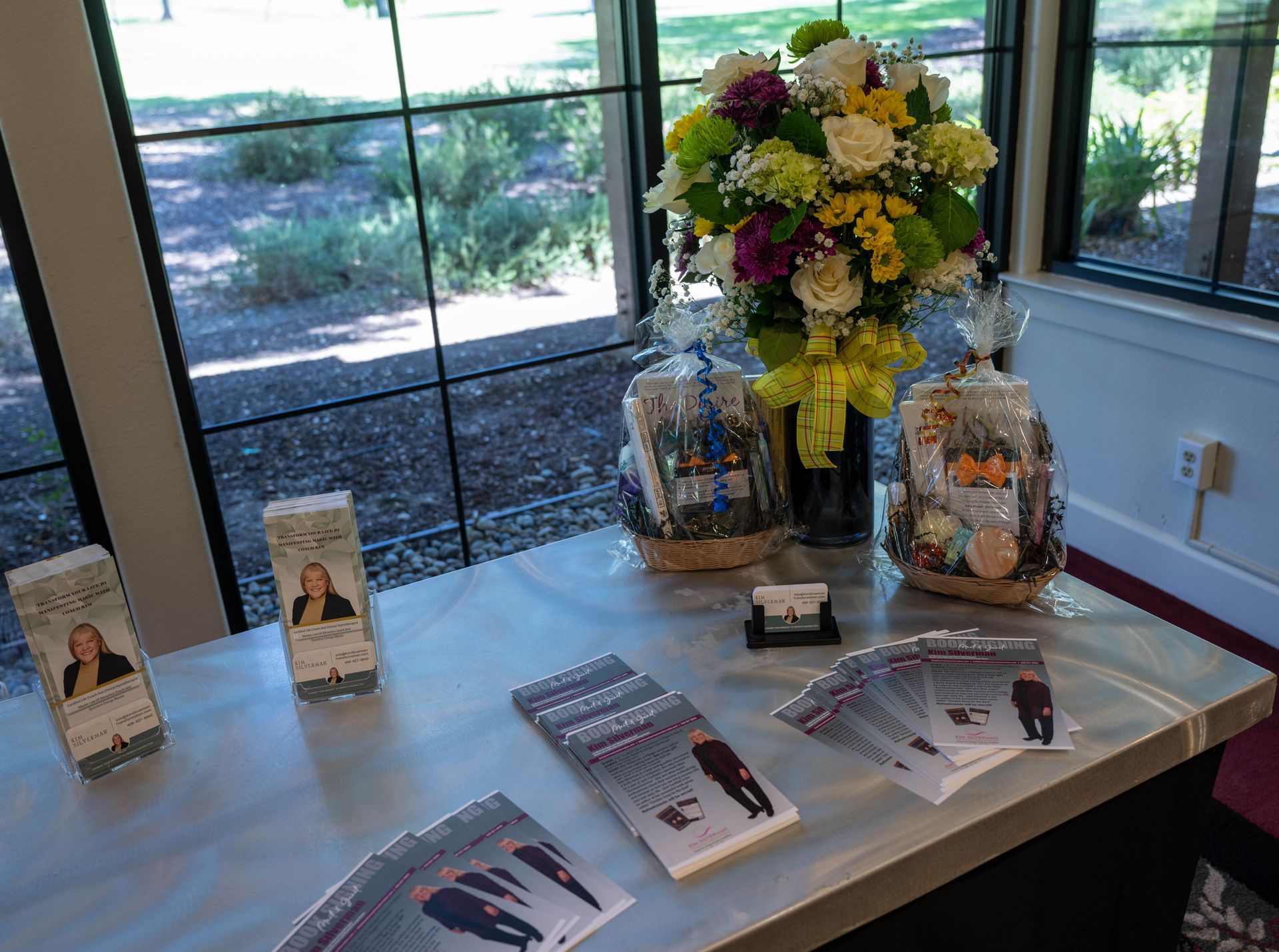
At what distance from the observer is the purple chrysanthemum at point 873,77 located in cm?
137

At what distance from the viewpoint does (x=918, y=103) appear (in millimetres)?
1392

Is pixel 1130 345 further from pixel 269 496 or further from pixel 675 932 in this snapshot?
pixel 269 496

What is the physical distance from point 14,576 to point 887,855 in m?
0.99

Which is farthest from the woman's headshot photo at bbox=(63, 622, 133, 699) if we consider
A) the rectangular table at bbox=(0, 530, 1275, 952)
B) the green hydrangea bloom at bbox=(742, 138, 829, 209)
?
the green hydrangea bloom at bbox=(742, 138, 829, 209)

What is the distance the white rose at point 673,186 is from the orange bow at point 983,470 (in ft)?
1.75

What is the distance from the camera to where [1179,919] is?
1347 mm

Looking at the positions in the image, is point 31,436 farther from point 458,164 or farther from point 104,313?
point 458,164

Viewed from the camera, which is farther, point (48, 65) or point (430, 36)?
point (430, 36)

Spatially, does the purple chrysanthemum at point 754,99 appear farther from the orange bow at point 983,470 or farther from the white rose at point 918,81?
the orange bow at point 983,470

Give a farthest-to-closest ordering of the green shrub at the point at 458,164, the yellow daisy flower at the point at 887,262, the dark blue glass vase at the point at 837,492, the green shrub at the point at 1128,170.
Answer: the green shrub at the point at 458,164, the green shrub at the point at 1128,170, the dark blue glass vase at the point at 837,492, the yellow daisy flower at the point at 887,262

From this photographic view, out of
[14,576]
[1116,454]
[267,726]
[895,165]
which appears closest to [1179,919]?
[895,165]

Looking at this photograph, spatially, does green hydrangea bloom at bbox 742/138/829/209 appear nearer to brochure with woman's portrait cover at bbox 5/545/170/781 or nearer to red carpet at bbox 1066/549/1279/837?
brochure with woman's portrait cover at bbox 5/545/170/781

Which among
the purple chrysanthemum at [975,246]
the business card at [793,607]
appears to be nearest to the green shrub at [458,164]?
the purple chrysanthemum at [975,246]

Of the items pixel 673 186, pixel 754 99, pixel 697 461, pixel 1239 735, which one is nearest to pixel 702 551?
pixel 697 461
